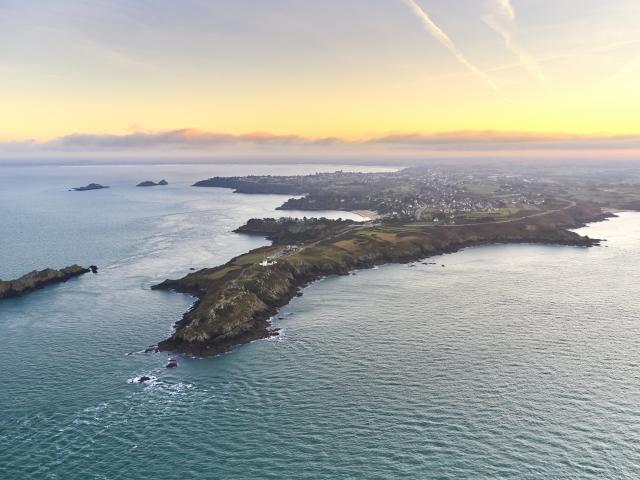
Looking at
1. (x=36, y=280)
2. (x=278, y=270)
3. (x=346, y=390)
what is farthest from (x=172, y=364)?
(x=36, y=280)

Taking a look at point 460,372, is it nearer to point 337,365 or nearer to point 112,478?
point 337,365

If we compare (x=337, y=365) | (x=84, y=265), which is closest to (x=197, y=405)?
(x=337, y=365)

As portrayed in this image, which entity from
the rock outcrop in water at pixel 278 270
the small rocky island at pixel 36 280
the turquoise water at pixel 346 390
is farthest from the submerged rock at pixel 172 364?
the small rocky island at pixel 36 280

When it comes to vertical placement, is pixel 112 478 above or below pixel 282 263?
below

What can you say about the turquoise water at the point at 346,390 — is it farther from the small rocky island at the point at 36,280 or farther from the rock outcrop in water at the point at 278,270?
the small rocky island at the point at 36,280

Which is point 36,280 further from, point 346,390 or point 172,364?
point 346,390

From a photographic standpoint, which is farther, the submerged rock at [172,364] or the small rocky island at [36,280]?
the small rocky island at [36,280]
